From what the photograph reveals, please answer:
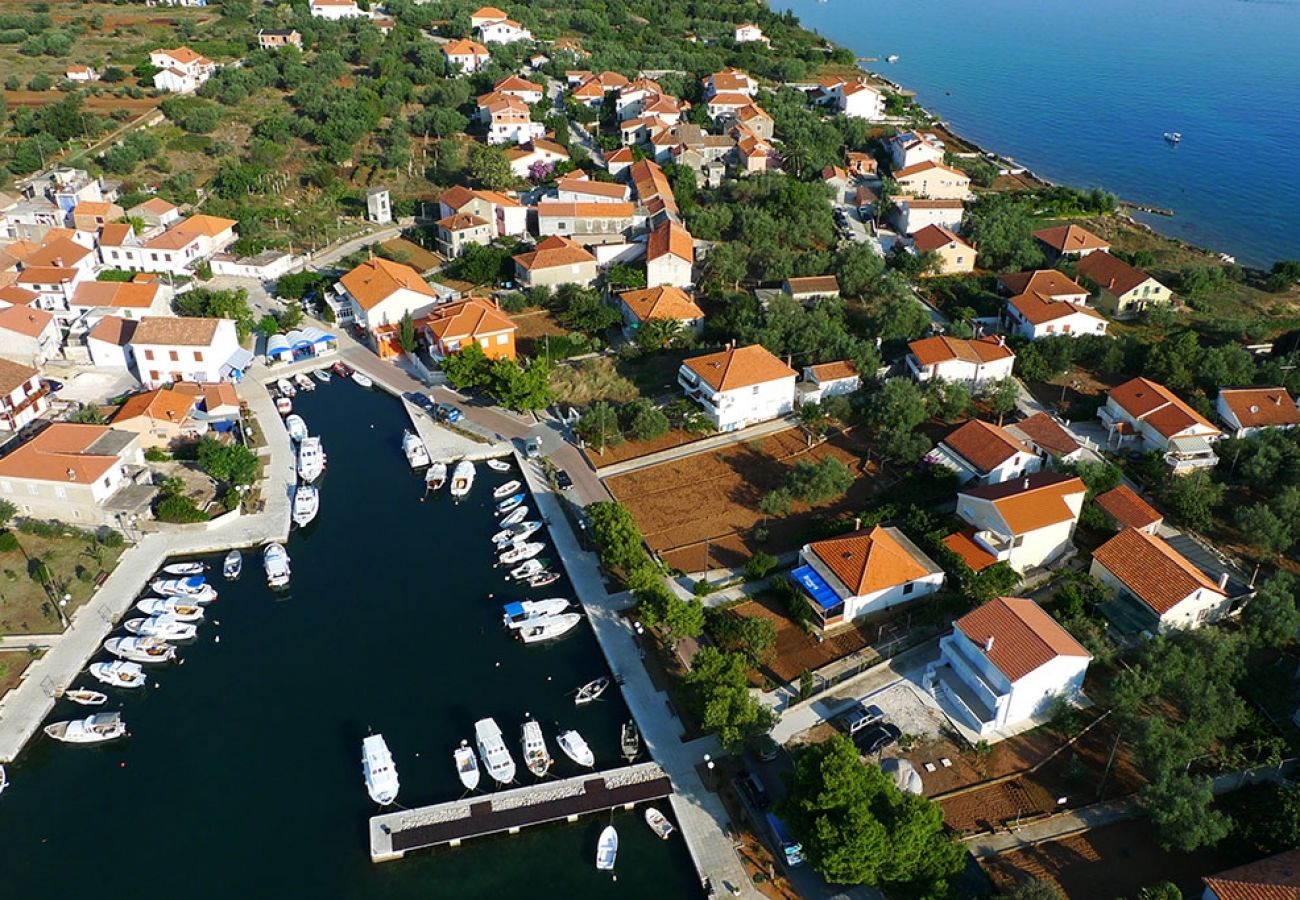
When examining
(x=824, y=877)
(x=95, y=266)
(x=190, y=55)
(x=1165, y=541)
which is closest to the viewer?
(x=824, y=877)

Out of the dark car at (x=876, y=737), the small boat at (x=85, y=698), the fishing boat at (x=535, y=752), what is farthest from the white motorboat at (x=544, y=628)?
the small boat at (x=85, y=698)

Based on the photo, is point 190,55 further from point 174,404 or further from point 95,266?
point 174,404

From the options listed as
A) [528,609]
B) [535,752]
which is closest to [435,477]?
[528,609]

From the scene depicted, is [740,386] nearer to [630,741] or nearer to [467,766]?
[630,741]

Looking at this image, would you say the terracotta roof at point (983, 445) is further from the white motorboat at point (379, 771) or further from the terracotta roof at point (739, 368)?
the white motorboat at point (379, 771)

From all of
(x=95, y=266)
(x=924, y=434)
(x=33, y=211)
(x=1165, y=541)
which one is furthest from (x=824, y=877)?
(x=33, y=211)
